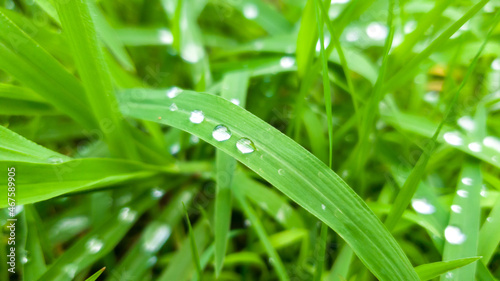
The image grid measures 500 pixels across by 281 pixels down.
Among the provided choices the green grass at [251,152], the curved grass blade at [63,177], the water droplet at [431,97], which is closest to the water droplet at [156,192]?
the green grass at [251,152]

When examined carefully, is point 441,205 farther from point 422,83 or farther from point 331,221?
point 422,83

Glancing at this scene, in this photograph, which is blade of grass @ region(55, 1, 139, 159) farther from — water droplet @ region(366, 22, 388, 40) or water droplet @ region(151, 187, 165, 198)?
water droplet @ region(366, 22, 388, 40)

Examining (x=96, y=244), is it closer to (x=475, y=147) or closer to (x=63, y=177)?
(x=63, y=177)

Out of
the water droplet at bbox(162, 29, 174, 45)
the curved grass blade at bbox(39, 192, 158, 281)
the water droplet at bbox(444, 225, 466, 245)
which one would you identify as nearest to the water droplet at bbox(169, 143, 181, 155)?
the curved grass blade at bbox(39, 192, 158, 281)

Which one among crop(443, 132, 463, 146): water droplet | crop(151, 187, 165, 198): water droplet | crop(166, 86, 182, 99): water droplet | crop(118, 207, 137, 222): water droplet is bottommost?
crop(118, 207, 137, 222): water droplet

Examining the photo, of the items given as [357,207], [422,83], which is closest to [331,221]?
[357,207]

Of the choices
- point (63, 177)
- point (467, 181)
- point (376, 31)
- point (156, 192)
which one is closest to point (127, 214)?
point (156, 192)
